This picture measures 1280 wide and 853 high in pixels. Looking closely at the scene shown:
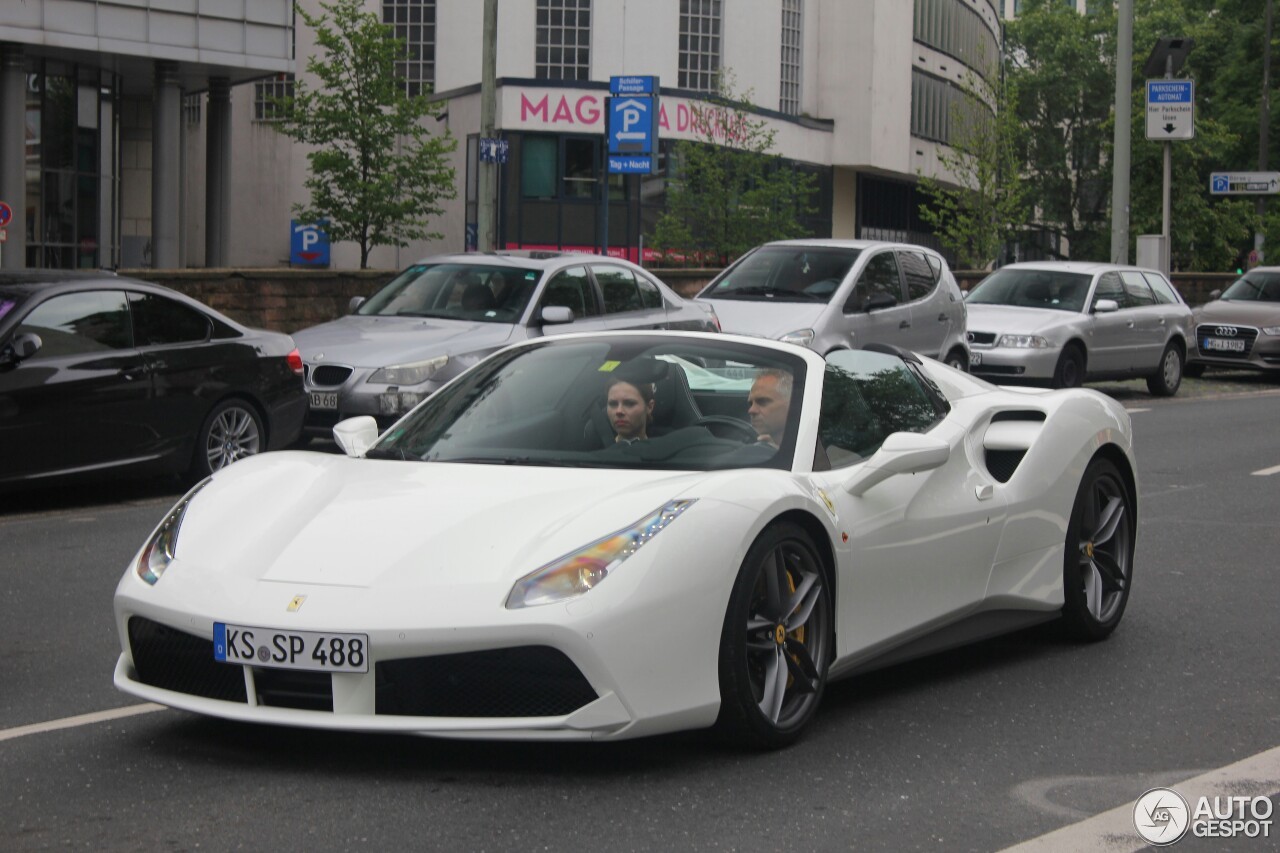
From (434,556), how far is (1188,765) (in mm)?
2241

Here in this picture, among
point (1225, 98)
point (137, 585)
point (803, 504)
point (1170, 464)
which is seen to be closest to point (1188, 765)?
point (803, 504)

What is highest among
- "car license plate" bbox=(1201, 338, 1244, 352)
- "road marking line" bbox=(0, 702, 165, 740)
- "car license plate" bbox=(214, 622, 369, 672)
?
"car license plate" bbox=(1201, 338, 1244, 352)

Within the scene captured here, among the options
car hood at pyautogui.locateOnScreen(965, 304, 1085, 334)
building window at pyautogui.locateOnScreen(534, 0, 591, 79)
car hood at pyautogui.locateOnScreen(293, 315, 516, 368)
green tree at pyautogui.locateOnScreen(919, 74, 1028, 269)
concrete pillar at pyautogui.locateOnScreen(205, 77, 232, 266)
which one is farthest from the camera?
building window at pyautogui.locateOnScreen(534, 0, 591, 79)

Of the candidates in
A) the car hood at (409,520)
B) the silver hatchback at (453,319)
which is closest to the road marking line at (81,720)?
the car hood at (409,520)

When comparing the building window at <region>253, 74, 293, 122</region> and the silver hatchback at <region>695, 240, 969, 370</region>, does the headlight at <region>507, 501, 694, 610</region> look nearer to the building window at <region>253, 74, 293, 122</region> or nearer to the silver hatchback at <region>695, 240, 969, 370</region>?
the silver hatchback at <region>695, 240, 969, 370</region>

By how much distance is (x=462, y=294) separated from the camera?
15.5 m

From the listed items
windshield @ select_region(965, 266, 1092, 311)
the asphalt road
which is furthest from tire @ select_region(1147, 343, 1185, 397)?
the asphalt road

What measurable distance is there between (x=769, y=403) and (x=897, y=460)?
0.46 m

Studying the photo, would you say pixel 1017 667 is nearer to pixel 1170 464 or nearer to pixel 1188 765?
pixel 1188 765

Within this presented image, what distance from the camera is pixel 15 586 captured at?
8.39 meters

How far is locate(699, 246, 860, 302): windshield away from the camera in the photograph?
18.1m

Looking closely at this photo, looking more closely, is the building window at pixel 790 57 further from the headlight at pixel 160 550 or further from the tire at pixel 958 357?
the headlight at pixel 160 550

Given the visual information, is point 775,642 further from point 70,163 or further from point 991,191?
point 991,191

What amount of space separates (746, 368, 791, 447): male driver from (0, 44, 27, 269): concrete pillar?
2794cm
